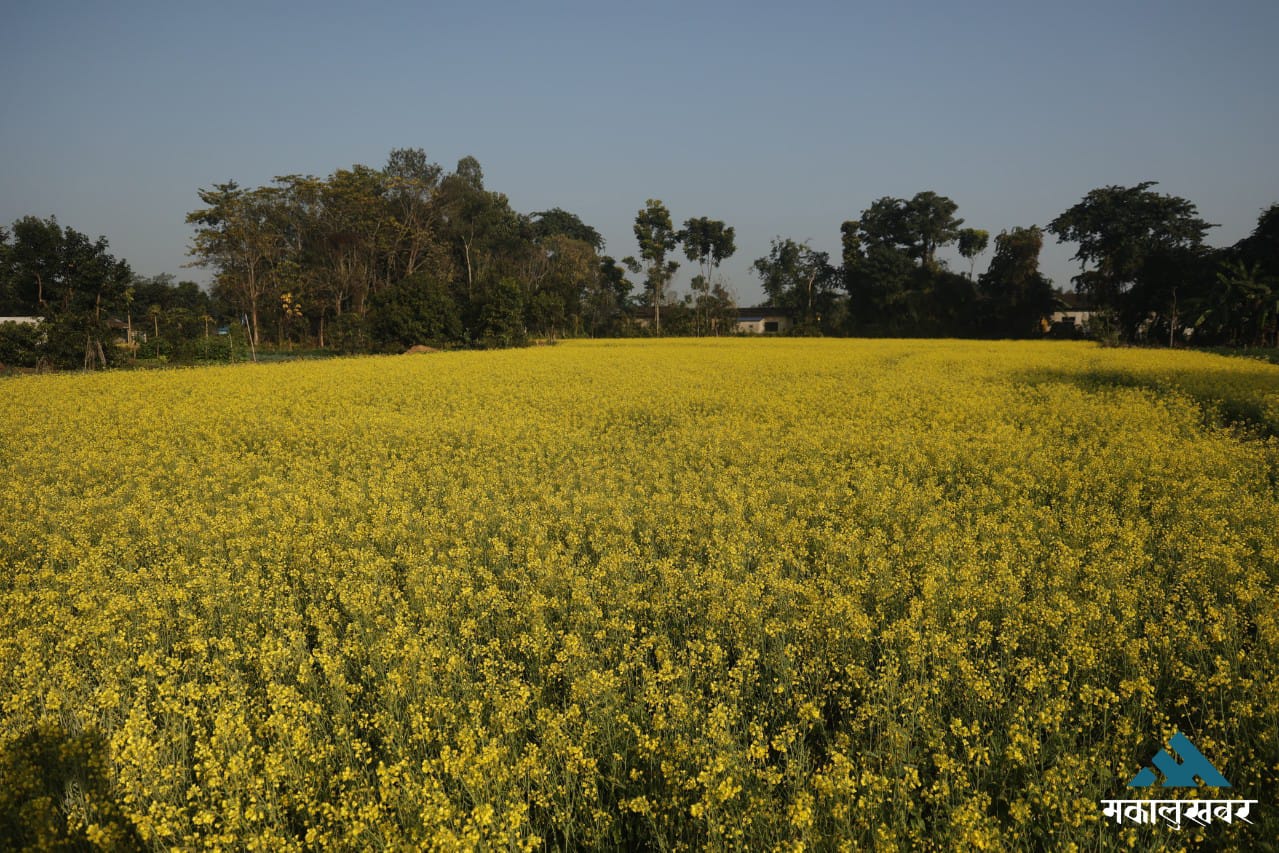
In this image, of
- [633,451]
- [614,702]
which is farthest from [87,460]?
[614,702]

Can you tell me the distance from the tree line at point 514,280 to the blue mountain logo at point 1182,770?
37665 mm

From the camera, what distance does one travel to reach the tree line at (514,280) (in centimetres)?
3669

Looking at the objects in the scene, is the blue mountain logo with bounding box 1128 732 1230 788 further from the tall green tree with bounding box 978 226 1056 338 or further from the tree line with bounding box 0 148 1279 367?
the tall green tree with bounding box 978 226 1056 338

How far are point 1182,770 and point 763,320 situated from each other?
72.9 m

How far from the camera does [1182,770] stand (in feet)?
10.5

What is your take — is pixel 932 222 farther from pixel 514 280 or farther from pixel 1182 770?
pixel 1182 770

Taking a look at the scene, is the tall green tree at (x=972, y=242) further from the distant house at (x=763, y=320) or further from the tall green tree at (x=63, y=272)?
the tall green tree at (x=63, y=272)

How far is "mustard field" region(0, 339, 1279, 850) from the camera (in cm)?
304

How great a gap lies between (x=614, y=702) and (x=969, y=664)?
2.09m

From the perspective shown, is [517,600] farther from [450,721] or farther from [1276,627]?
[1276,627]

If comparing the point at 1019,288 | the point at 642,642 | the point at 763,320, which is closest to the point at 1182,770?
the point at 642,642

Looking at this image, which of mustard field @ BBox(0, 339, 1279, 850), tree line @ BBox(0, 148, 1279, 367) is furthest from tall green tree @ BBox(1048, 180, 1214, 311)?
mustard field @ BBox(0, 339, 1279, 850)

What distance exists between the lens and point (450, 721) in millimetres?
3668

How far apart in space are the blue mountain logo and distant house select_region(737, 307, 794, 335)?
219 feet
